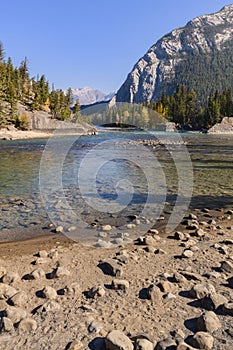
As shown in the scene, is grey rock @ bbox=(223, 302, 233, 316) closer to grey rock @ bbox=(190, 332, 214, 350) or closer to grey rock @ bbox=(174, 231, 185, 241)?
grey rock @ bbox=(190, 332, 214, 350)

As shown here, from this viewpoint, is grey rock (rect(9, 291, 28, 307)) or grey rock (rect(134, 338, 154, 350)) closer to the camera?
grey rock (rect(134, 338, 154, 350))

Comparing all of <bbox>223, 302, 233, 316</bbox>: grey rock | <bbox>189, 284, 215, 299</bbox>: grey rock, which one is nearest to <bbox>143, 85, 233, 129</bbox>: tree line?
<bbox>189, 284, 215, 299</bbox>: grey rock

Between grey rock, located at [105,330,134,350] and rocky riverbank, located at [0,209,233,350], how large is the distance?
0.01m

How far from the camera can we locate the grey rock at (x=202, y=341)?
12.9 ft

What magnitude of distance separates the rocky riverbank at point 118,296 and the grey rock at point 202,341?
0.01m

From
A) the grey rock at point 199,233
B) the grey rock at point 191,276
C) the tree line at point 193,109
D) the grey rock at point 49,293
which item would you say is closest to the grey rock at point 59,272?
the grey rock at point 49,293

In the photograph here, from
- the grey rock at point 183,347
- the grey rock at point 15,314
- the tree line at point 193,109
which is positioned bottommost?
the grey rock at point 15,314

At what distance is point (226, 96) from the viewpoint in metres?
138

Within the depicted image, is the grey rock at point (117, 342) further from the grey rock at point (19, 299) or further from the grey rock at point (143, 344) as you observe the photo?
the grey rock at point (19, 299)

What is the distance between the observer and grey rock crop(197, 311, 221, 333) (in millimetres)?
4297

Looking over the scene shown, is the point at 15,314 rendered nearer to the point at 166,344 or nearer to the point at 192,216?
the point at 166,344

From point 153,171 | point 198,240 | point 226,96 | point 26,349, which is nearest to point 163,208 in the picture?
point 198,240

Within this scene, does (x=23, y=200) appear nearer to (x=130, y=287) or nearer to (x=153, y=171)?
(x=130, y=287)

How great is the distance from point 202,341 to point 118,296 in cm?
177
